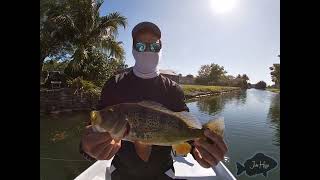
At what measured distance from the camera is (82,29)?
2.29 m

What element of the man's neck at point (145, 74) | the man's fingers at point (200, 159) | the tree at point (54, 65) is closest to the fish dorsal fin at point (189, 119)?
the man's fingers at point (200, 159)

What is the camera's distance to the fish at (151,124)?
1350 millimetres

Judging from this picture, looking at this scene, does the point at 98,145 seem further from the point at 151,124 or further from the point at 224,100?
the point at 224,100

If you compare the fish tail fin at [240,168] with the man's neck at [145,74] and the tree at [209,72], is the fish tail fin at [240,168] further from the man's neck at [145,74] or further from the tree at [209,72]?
the man's neck at [145,74]

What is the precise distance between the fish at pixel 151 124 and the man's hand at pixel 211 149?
0.7 inches

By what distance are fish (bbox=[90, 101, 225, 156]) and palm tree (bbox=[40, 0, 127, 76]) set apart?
0.74 m

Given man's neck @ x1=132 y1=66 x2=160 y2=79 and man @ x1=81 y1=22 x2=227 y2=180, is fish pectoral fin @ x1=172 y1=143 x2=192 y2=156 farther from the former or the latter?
man's neck @ x1=132 y1=66 x2=160 y2=79

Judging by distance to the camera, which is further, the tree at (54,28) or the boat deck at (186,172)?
the boat deck at (186,172)

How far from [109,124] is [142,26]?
18.6 inches

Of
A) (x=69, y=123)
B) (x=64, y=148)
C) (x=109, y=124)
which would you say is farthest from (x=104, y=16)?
(x=64, y=148)

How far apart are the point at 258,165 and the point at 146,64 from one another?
810mm

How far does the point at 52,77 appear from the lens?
2227 millimetres

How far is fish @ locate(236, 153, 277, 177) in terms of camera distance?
197 centimetres
